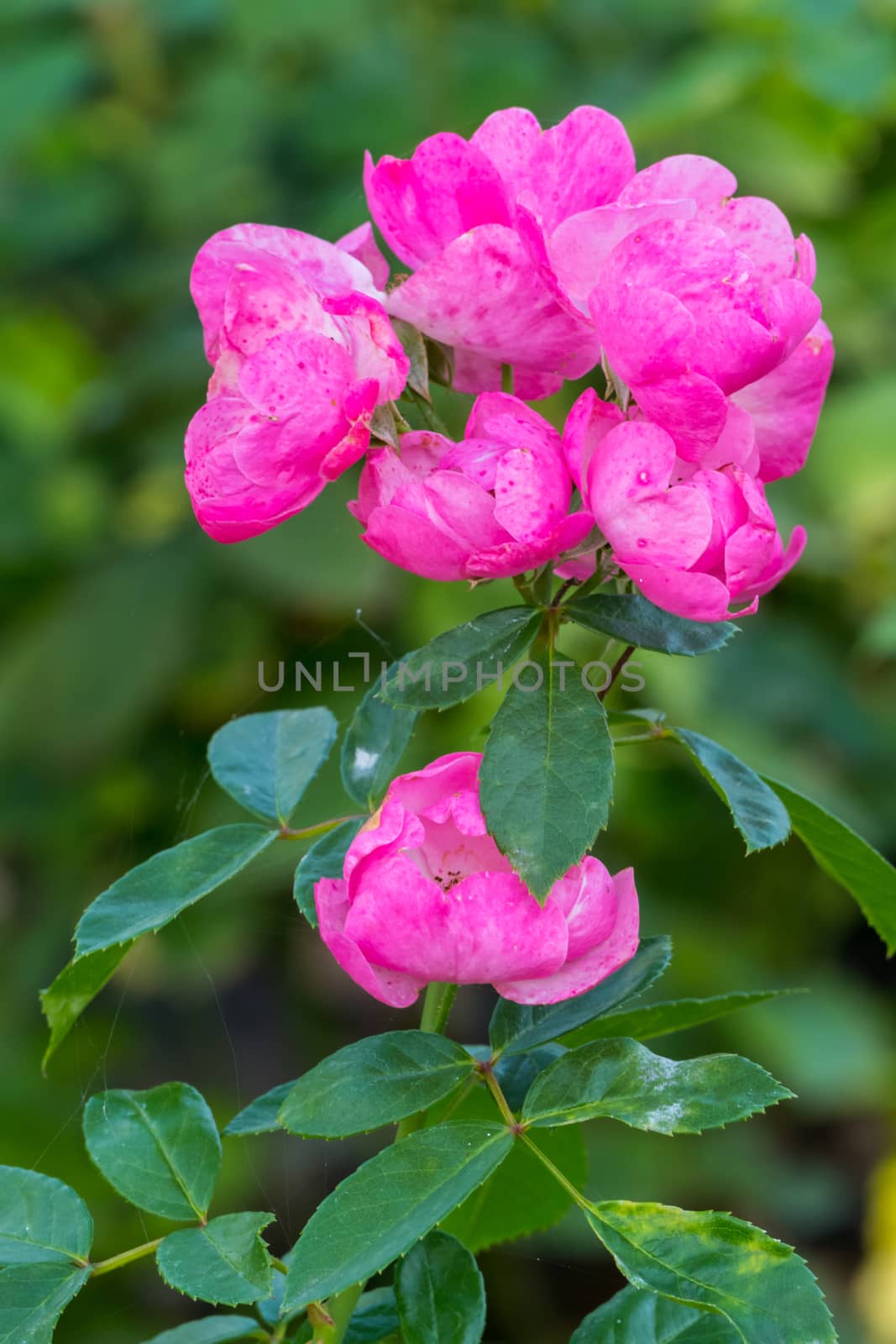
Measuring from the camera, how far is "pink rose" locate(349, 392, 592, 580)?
16.0 inches

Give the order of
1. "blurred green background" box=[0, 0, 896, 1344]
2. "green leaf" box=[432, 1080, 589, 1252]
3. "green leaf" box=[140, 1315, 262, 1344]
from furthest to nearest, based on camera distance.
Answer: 1. "blurred green background" box=[0, 0, 896, 1344]
2. "green leaf" box=[432, 1080, 589, 1252]
3. "green leaf" box=[140, 1315, 262, 1344]

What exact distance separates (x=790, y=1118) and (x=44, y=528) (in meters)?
1.35

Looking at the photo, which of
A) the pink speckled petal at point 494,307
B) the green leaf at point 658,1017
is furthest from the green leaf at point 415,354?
the green leaf at point 658,1017

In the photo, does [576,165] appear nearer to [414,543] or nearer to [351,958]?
[414,543]

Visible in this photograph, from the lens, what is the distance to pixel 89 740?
68.8 inches

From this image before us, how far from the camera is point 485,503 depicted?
408mm

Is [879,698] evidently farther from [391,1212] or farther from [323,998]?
[391,1212]

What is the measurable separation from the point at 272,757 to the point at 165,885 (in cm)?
11

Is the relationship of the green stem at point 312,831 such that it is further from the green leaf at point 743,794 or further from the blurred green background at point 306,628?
the blurred green background at point 306,628

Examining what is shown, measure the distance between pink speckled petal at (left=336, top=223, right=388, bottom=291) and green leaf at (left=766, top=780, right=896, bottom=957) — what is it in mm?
223

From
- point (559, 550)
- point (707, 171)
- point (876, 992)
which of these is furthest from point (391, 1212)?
point (876, 992)

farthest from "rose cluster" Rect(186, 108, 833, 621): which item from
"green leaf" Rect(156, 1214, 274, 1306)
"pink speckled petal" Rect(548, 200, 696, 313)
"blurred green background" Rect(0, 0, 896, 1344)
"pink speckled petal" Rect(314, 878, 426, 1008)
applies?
"blurred green background" Rect(0, 0, 896, 1344)

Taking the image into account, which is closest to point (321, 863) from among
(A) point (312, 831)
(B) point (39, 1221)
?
(A) point (312, 831)

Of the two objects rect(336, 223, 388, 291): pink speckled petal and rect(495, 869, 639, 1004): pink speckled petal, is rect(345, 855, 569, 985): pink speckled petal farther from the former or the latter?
rect(336, 223, 388, 291): pink speckled petal
